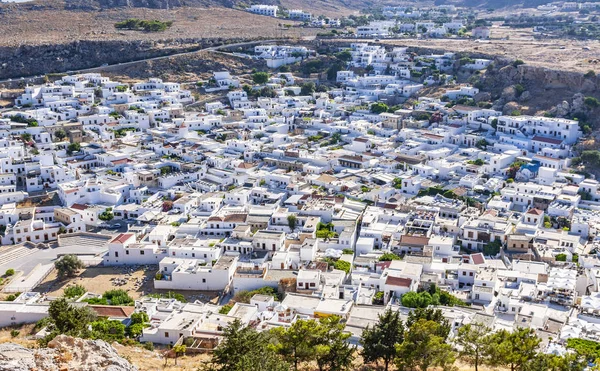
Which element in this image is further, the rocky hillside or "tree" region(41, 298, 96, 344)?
"tree" region(41, 298, 96, 344)

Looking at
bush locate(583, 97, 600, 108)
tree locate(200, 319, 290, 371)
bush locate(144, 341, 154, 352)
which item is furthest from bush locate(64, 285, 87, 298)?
bush locate(583, 97, 600, 108)

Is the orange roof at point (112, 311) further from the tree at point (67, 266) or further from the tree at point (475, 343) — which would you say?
the tree at point (475, 343)

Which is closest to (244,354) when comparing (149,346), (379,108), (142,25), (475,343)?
(475,343)

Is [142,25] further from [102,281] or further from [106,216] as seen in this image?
[102,281]

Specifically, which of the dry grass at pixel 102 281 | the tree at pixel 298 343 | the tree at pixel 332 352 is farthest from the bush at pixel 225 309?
the tree at pixel 332 352

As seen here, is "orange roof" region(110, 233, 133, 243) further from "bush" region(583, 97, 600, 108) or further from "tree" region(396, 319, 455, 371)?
"bush" region(583, 97, 600, 108)

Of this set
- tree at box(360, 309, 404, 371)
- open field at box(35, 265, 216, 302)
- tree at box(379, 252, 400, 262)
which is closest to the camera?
tree at box(360, 309, 404, 371)

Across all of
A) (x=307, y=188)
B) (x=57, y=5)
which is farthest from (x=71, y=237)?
(x=57, y=5)
